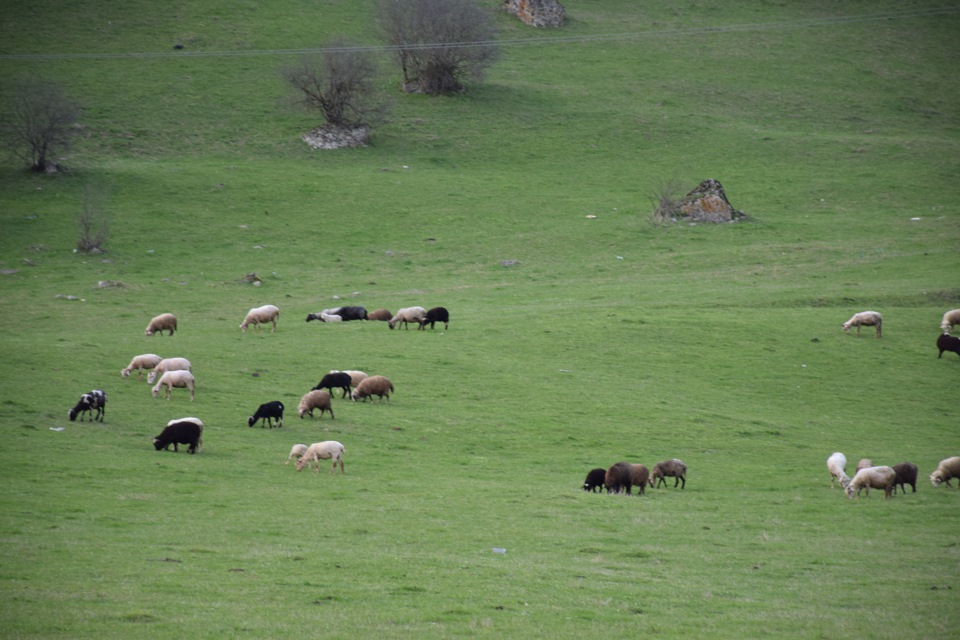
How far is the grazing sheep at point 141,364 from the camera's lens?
2709 centimetres

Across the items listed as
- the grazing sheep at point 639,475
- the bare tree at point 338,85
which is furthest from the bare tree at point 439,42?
the grazing sheep at point 639,475

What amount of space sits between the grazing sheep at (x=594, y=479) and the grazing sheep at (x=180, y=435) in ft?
28.5

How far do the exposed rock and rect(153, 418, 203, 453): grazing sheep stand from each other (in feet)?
254

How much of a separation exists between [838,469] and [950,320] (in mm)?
18663

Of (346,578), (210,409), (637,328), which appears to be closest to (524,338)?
(637,328)

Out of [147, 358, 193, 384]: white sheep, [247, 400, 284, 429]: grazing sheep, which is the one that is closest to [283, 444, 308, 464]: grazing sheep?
[247, 400, 284, 429]: grazing sheep

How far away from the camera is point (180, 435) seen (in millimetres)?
20984

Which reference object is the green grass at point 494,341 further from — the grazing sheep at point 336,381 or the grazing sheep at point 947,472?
the grazing sheep at point 336,381

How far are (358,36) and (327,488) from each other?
69.5 m

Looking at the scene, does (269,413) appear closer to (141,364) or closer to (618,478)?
(141,364)

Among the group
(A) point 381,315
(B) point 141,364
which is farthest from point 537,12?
(B) point 141,364

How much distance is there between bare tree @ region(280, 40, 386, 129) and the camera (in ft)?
217

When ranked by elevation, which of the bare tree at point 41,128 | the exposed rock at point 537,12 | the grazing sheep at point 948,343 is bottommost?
the grazing sheep at point 948,343

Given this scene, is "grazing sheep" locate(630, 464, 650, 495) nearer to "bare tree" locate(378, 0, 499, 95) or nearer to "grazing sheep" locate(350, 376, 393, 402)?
"grazing sheep" locate(350, 376, 393, 402)
